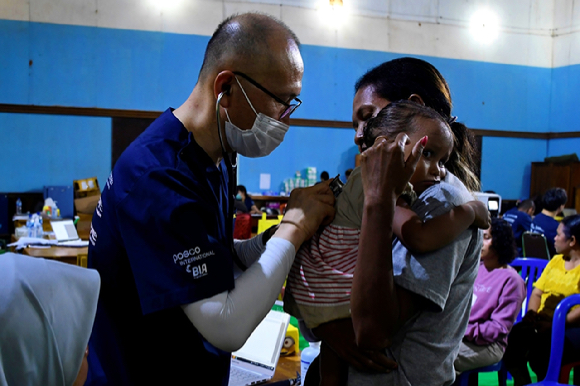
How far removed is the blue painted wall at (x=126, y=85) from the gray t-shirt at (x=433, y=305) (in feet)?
25.3

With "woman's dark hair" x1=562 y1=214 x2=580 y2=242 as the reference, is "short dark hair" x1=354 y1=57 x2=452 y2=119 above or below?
above

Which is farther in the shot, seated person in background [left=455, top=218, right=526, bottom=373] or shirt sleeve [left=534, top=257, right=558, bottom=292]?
shirt sleeve [left=534, top=257, right=558, bottom=292]

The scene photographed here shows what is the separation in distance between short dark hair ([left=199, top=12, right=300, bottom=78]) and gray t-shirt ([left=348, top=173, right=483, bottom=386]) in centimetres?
56

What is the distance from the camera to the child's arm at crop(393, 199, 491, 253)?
0.98 m

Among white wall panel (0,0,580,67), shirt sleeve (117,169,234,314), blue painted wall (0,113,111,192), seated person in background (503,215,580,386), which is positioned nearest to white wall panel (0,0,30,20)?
white wall panel (0,0,580,67)

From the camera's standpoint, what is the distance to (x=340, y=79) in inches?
362

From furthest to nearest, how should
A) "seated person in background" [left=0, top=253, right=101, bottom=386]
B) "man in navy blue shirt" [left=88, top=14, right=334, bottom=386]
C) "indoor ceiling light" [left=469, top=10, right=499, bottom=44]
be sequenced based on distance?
"indoor ceiling light" [left=469, top=10, right=499, bottom=44] → "man in navy blue shirt" [left=88, top=14, right=334, bottom=386] → "seated person in background" [left=0, top=253, right=101, bottom=386]

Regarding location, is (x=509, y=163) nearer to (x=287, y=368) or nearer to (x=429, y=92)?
(x=287, y=368)

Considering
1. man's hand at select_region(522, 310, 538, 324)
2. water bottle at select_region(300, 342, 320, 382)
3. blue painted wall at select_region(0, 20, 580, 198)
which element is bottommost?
man's hand at select_region(522, 310, 538, 324)

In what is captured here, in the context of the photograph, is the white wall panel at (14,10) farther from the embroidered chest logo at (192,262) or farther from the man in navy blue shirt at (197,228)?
the embroidered chest logo at (192,262)

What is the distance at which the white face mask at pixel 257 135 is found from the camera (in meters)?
1.23

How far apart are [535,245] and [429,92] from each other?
5.18m

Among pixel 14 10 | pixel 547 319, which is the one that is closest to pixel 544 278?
pixel 547 319

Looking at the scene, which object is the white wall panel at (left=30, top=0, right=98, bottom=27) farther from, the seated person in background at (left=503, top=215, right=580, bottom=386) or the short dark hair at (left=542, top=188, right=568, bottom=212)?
the seated person in background at (left=503, top=215, right=580, bottom=386)
